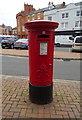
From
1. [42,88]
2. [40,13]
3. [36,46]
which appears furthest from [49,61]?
[40,13]

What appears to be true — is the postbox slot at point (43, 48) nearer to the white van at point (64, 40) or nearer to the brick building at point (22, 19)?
the white van at point (64, 40)

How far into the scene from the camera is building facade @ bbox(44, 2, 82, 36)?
89.7 ft

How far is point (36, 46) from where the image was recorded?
2688 millimetres

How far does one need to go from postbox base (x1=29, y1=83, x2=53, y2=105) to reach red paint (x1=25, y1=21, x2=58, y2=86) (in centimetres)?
10

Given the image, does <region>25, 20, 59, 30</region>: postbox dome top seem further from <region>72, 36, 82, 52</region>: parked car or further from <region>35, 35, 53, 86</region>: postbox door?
<region>72, 36, 82, 52</region>: parked car

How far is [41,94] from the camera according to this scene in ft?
9.37

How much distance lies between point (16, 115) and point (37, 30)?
183 cm

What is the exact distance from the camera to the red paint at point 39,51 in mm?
2611

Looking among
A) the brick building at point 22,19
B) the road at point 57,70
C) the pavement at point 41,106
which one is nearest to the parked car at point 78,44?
the road at point 57,70

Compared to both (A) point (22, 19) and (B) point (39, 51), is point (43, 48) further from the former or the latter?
(A) point (22, 19)

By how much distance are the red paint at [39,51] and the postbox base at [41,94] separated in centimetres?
10

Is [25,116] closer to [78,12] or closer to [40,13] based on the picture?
[78,12]

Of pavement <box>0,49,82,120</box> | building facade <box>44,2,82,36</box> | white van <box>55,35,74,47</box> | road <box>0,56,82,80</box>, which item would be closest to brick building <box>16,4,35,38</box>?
building facade <box>44,2,82,36</box>

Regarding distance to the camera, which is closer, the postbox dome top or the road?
the postbox dome top
